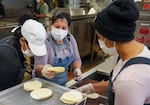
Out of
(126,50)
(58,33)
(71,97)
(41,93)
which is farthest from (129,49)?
(58,33)

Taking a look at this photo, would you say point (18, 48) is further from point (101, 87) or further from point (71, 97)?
point (101, 87)

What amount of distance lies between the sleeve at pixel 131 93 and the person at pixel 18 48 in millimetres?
757

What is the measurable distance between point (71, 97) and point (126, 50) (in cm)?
46

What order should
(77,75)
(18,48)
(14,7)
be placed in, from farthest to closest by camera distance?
1. (14,7)
2. (77,75)
3. (18,48)

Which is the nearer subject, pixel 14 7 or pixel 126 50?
pixel 126 50

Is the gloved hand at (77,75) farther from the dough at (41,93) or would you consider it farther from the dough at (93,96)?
the dough at (41,93)

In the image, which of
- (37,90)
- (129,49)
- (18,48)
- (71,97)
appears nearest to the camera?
(129,49)

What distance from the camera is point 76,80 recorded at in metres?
1.66

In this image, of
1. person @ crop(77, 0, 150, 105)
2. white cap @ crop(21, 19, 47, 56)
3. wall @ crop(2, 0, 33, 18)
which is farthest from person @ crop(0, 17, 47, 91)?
wall @ crop(2, 0, 33, 18)

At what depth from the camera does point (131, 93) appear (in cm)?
83

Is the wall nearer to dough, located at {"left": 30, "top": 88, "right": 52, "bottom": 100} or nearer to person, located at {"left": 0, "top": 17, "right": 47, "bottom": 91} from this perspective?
person, located at {"left": 0, "top": 17, "right": 47, "bottom": 91}

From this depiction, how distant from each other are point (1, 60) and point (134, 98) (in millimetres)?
925

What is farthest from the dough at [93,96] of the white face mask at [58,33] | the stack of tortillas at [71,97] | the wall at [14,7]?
the wall at [14,7]

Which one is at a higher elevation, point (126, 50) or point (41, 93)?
point (126, 50)
